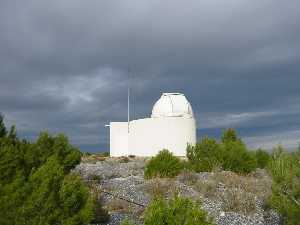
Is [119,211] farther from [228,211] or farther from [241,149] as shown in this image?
[241,149]

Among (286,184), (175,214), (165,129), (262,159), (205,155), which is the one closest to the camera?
(175,214)

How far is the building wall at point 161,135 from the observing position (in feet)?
157

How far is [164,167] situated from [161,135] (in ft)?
82.2

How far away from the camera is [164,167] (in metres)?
22.8

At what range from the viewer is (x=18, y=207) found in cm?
935

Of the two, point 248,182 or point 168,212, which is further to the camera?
point 248,182

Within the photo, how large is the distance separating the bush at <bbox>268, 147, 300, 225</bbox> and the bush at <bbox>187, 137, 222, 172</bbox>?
11.7 m

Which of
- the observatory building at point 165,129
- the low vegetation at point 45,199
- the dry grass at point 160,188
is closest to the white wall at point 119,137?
the observatory building at point 165,129

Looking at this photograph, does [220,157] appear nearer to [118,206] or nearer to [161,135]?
[118,206]

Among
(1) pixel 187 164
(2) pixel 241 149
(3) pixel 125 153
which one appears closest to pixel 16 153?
(1) pixel 187 164

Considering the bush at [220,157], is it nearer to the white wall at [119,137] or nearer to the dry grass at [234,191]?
the dry grass at [234,191]

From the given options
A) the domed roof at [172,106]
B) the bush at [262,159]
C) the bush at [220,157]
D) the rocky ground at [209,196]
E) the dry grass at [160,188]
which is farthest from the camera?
the domed roof at [172,106]

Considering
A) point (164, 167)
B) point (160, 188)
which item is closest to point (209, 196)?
point (160, 188)

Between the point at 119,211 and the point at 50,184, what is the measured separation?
4.65 m
